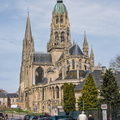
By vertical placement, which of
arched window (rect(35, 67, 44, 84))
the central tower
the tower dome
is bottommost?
arched window (rect(35, 67, 44, 84))

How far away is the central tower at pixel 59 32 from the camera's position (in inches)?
4764

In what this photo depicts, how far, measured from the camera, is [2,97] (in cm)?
15112

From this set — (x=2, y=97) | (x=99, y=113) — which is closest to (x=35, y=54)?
(x=2, y=97)

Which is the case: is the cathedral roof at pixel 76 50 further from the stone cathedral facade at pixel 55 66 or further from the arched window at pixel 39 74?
the arched window at pixel 39 74

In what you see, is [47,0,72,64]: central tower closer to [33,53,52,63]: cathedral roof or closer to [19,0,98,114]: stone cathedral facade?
[19,0,98,114]: stone cathedral facade

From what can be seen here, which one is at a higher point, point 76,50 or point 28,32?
point 28,32

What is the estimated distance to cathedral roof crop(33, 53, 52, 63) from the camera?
121 metres

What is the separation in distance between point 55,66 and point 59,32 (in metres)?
13.7

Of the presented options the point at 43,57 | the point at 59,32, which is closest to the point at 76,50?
the point at 59,32

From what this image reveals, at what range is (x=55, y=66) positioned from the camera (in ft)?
382

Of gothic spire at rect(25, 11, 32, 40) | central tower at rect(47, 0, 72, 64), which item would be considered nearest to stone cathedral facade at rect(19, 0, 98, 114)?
central tower at rect(47, 0, 72, 64)

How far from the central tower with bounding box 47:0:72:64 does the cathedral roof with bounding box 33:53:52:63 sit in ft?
6.14

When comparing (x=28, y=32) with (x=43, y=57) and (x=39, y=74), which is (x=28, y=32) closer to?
(x=43, y=57)

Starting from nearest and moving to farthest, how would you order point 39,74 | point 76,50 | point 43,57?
1. point 76,50
2. point 39,74
3. point 43,57
